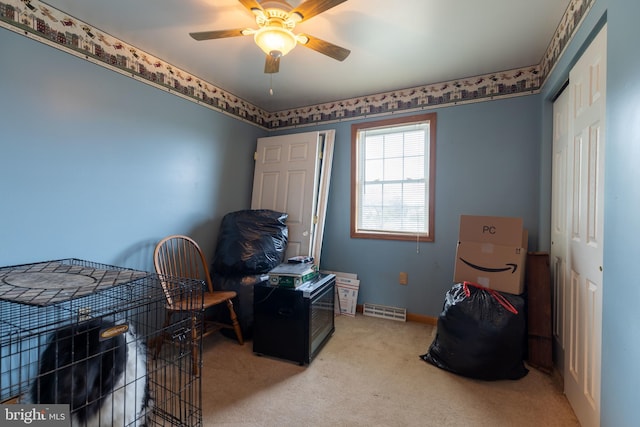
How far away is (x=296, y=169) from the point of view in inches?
127

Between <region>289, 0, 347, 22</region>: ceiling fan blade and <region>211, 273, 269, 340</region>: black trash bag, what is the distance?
1.87m

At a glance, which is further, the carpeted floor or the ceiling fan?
the carpeted floor

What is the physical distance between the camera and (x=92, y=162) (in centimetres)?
196

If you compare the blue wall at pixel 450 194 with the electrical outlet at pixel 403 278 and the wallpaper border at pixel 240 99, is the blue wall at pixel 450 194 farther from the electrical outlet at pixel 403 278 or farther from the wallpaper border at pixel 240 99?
the wallpaper border at pixel 240 99

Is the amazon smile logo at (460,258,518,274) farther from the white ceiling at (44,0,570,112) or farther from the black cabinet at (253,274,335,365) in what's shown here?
the white ceiling at (44,0,570,112)

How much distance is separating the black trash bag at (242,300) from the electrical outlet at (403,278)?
1.40 m

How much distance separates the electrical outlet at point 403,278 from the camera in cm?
293

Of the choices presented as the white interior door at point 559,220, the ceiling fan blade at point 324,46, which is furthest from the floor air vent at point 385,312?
the ceiling fan blade at point 324,46

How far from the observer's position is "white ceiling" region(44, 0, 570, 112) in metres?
1.75

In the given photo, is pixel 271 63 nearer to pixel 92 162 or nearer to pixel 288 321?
pixel 92 162

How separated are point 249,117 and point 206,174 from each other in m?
0.97

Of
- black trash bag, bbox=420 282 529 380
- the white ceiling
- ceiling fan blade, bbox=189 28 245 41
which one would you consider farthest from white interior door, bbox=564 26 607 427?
ceiling fan blade, bbox=189 28 245 41

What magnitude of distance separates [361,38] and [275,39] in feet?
2.52

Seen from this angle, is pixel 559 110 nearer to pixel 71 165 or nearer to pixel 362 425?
pixel 362 425
